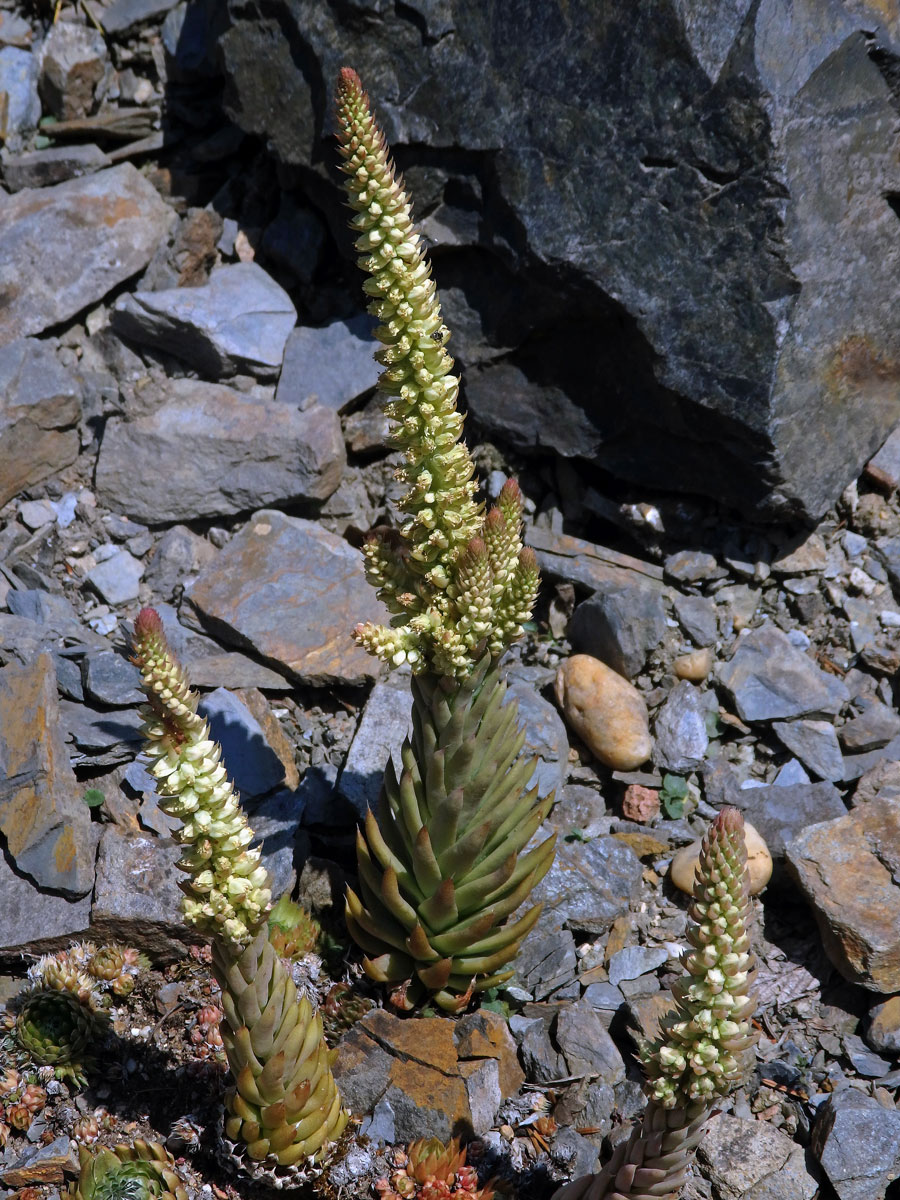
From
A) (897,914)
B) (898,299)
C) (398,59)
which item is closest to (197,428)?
(398,59)

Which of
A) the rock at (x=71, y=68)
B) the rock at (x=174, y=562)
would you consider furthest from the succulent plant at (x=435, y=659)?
the rock at (x=71, y=68)

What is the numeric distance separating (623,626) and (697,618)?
530 millimetres

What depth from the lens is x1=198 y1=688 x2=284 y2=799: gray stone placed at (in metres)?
5.00

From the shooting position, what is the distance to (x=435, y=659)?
3754mm

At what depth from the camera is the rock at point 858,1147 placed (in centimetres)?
392

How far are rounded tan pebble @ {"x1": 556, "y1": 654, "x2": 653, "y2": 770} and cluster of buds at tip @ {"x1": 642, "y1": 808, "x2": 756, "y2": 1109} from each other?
2.46 meters

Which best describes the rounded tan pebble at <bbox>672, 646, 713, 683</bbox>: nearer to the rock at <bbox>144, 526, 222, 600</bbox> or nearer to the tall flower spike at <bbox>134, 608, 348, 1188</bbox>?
the rock at <bbox>144, 526, 222, 600</bbox>

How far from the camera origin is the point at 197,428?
619 cm

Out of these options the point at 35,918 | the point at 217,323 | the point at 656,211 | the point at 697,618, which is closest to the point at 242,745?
the point at 35,918

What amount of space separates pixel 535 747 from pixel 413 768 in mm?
1359

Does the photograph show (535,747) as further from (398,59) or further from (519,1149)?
(398,59)

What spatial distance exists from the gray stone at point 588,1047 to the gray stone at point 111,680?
2.50 metres

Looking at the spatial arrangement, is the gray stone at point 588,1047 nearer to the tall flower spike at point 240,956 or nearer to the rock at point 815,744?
the tall flower spike at point 240,956

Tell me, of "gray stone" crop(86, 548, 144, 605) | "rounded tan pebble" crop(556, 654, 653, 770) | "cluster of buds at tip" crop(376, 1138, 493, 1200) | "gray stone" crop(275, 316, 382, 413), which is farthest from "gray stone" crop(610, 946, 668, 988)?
"gray stone" crop(275, 316, 382, 413)
